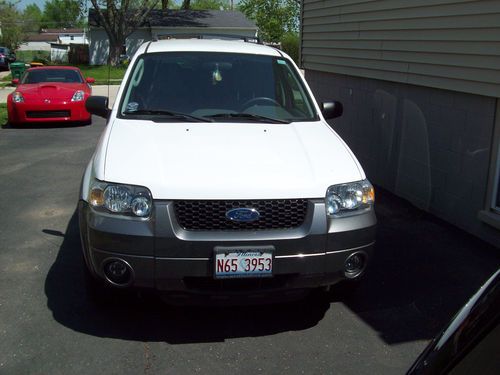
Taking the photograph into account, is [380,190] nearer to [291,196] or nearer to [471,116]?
[471,116]

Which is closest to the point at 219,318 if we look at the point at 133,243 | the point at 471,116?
the point at 133,243

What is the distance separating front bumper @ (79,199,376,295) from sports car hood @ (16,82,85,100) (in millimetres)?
9760

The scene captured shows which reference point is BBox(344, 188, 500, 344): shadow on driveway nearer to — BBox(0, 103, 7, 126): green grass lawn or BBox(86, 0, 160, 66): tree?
BBox(0, 103, 7, 126): green grass lawn

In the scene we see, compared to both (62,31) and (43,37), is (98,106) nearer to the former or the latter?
(43,37)

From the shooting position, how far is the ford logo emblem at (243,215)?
3.49 meters

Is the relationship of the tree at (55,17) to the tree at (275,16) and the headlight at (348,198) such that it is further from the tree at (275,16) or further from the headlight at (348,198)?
the headlight at (348,198)

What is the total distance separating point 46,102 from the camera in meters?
12.5

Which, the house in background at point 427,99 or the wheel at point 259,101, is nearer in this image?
the wheel at point 259,101

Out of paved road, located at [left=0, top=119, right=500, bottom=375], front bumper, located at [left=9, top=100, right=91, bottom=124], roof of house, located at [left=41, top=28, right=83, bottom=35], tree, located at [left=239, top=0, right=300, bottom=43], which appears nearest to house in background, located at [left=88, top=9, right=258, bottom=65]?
tree, located at [left=239, top=0, right=300, bottom=43]

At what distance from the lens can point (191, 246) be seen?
135 inches

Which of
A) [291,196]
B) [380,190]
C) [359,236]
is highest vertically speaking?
[291,196]

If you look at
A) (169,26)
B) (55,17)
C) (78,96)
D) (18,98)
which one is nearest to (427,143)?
(78,96)

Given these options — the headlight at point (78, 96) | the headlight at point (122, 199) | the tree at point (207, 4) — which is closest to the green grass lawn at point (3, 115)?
the headlight at point (78, 96)

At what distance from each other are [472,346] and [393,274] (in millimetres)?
3605
